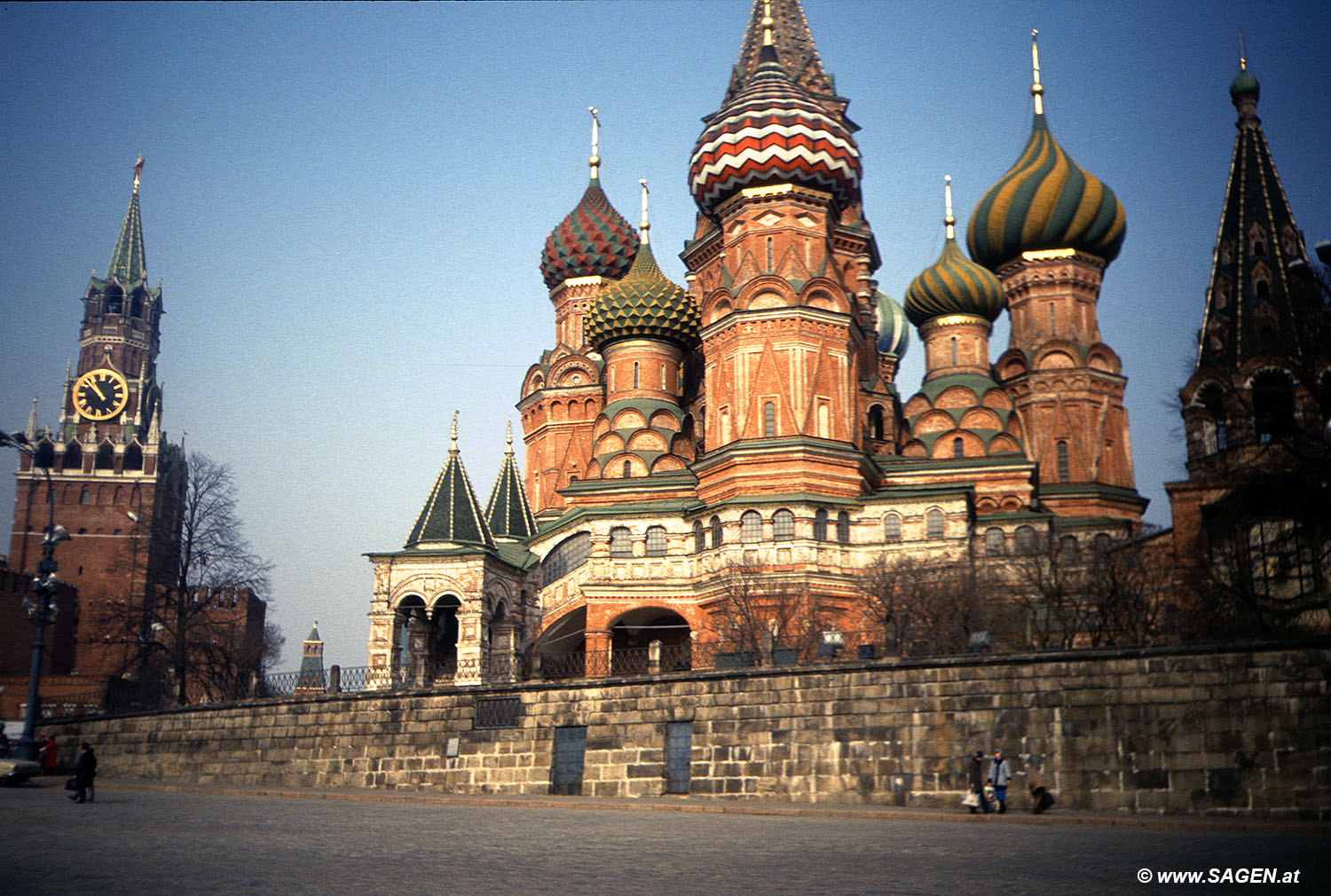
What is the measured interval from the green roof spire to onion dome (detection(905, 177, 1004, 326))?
70266 millimetres

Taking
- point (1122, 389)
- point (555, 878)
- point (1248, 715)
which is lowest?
point (555, 878)

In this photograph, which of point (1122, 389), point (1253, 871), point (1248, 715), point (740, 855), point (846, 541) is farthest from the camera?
point (1122, 389)

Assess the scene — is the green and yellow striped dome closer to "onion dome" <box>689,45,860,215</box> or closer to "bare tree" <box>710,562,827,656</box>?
"onion dome" <box>689,45,860,215</box>

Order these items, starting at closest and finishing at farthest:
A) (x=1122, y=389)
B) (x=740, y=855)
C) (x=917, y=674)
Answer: (x=740, y=855)
(x=917, y=674)
(x=1122, y=389)

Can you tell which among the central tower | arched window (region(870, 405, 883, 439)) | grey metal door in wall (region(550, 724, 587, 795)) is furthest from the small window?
grey metal door in wall (region(550, 724, 587, 795))

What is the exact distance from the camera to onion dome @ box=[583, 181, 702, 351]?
45531mm

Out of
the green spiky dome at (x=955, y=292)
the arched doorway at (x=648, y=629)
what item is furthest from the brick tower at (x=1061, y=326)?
the arched doorway at (x=648, y=629)

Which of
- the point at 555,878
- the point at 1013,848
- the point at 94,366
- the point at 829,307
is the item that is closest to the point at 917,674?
the point at 1013,848

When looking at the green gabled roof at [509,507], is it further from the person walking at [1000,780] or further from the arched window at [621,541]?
the person walking at [1000,780]

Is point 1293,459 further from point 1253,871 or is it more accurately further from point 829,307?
point 829,307

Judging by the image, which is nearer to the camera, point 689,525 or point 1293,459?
point 1293,459

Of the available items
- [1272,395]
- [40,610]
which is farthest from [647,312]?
[40,610]

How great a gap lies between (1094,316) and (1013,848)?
120 ft

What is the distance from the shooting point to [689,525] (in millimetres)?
39531
